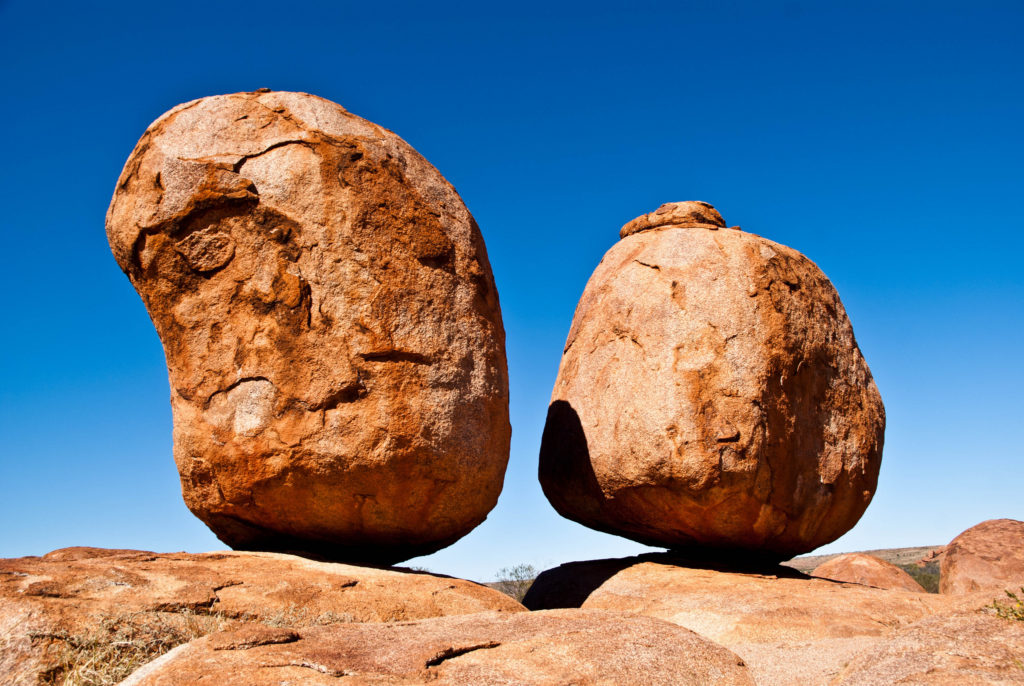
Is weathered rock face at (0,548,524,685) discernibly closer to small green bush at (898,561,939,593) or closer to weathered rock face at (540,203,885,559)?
weathered rock face at (540,203,885,559)

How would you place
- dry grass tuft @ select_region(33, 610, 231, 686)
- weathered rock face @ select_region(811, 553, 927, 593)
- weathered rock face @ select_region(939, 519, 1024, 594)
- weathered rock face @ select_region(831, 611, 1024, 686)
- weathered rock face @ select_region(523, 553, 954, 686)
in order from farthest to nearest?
weathered rock face @ select_region(939, 519, 1024, 594) → weathered rock face @ select_region(811, 553, 927, 593) → weathered rock face @ select_region(523, 553, 954, 686) → dry grass tuft @ select_region(33, 610, 231, 686) → weathered rock face @ select_region(831, 611, 1024, 686)

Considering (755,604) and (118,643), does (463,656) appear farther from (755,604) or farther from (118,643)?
(755,604)

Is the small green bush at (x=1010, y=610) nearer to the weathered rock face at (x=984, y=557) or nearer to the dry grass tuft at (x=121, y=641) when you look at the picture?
the dry grass tuft at (x=121, y=641)

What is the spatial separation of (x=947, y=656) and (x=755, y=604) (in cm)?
318

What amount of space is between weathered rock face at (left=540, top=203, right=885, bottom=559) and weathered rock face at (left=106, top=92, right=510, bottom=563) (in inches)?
77.1

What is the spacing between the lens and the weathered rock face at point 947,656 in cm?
358

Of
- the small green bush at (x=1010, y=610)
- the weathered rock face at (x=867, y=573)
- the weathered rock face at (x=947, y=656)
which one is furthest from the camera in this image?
the weathered rock face at (x=867, y=573)

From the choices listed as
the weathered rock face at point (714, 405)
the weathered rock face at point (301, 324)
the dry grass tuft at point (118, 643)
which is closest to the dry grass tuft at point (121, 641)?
the dry grass tuft at point (118, 643)

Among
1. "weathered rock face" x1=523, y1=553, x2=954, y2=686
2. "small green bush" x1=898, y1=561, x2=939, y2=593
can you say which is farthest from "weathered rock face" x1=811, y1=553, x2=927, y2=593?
"small green bush" x1=898, y1=561, x2=939, y2=593

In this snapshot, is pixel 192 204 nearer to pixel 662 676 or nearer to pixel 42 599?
pixel 42 599

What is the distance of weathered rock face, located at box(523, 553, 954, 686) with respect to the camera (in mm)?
6078

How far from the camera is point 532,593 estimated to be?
8.82m

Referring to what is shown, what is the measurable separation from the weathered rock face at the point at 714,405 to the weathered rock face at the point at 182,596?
2.20 m

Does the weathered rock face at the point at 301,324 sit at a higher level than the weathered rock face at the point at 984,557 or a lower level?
higher
